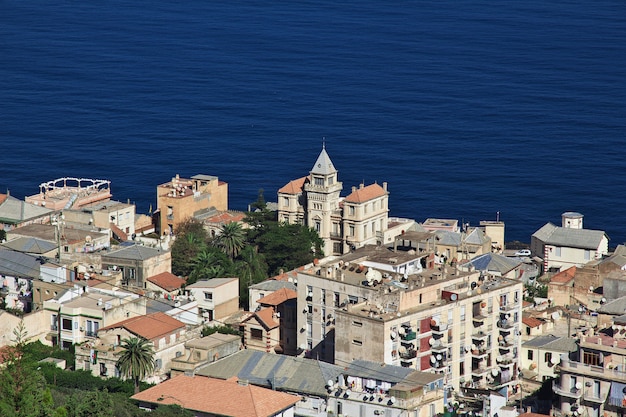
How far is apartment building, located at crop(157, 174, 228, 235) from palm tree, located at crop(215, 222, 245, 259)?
335 inches

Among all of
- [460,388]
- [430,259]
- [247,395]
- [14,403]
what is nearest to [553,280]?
[430,259]

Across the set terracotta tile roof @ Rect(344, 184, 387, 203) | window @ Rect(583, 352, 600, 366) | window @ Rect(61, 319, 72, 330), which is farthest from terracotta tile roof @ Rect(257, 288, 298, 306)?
terracotta tile roof @ Rect(344, 184, 387, 203)

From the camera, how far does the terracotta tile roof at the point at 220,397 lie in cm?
9375

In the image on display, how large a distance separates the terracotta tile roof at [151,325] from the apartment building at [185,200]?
113 ft

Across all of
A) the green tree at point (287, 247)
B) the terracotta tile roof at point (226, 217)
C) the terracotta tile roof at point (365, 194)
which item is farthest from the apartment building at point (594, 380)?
the terracotta tile roof at point (226, 217)

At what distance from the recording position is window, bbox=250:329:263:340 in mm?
111812

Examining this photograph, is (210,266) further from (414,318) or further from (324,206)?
(414,318)

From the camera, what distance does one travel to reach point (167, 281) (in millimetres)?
124688

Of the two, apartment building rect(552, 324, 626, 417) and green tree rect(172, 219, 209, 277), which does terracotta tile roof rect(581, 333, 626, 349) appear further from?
green tree rect(172, 219, 209, 277)

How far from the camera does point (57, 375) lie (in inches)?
4026

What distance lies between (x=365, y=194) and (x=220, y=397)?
4647 cm

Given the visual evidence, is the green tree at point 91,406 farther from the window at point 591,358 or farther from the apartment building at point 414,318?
the window at point 591,358

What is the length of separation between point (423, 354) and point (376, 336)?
3895mm

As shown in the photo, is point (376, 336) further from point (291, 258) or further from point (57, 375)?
point (291, 258)
